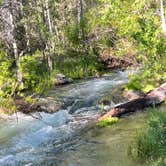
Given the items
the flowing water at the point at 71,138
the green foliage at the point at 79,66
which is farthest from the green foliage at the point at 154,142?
the green foliage at the point at 79,66

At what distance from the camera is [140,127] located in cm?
1326

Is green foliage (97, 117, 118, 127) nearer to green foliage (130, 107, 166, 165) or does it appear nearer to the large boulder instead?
green foliage (130, 107, 166, 165)

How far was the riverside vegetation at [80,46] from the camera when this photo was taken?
378 inches

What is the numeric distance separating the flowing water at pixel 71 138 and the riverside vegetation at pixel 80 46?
1.12 meters

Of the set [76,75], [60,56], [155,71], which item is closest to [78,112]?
[155,71]

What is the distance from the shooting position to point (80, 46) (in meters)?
30.1

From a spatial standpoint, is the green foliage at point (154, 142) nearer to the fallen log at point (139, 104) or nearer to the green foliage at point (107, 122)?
the green foliage at point (107, 122)

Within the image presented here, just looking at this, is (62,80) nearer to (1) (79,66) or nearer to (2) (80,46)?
(1) (79,66)

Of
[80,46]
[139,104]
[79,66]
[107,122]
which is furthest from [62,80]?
[107,122]

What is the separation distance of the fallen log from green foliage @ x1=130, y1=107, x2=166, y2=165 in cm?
449

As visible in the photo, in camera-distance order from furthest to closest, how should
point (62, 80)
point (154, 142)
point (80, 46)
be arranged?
1. point (80, 46)
2. point (62, 80)
3. point (154, 142)

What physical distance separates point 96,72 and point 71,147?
48.0 ft

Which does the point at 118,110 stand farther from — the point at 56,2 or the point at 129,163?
the point at 56,2

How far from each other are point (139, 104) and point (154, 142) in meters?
6.12
